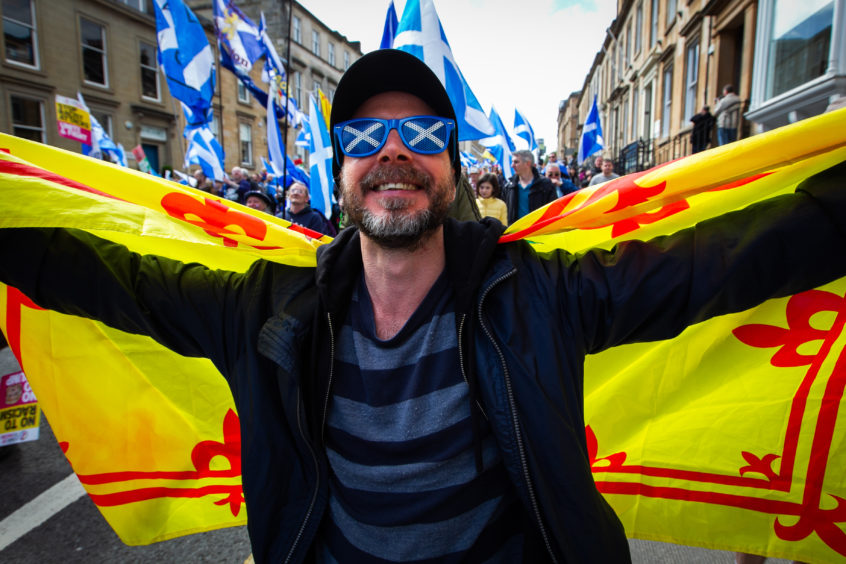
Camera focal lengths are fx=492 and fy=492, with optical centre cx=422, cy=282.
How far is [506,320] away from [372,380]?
1.40 ft

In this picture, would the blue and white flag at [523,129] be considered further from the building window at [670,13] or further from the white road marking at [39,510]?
the white road marking at [39,510]

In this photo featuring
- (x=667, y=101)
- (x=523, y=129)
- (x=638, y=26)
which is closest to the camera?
(x=523, y=129)

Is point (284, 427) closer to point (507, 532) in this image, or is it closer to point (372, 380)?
point (372, 380)

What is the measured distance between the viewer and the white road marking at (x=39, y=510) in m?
2.66

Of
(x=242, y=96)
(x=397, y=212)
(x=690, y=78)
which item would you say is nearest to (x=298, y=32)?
(x=242, y=96)

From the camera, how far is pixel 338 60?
1577 inches

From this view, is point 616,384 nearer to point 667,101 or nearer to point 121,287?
point 121,287

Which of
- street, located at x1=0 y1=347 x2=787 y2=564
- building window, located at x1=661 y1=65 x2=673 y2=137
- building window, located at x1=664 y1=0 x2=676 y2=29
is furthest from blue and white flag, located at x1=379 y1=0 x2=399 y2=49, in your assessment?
building window, located at x1=664 y1=0 x2=676 y2=29

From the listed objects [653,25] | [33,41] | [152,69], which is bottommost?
[33,41]

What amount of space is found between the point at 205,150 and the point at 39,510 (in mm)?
9156

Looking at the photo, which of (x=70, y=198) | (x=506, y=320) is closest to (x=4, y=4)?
(x=70, y=198)

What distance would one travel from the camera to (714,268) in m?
1.35

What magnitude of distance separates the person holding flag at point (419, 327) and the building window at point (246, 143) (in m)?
28.9

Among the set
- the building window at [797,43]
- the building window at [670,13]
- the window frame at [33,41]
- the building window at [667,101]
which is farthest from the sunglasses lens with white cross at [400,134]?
the window frame at [33,41]
